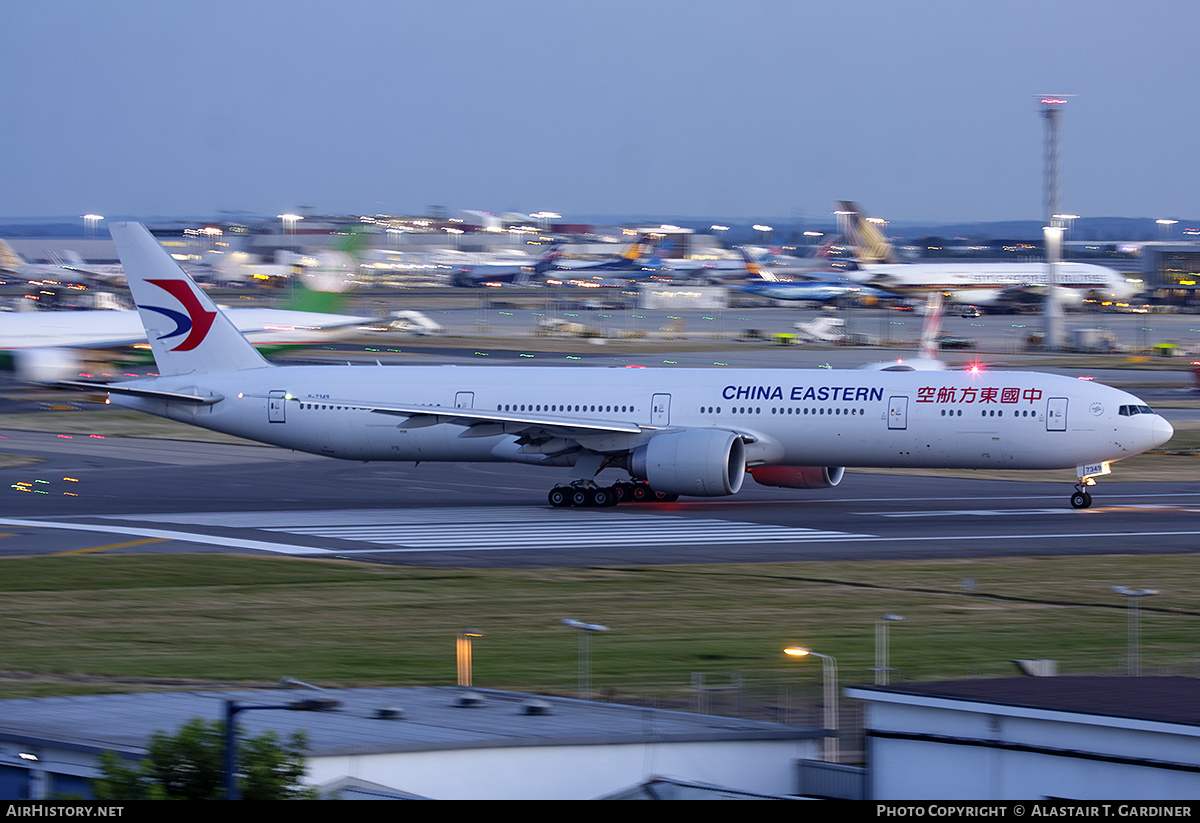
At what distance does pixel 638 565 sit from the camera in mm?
33781

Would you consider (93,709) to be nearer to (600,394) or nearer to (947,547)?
(947,547)

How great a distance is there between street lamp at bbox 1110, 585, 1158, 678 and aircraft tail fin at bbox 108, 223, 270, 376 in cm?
2965

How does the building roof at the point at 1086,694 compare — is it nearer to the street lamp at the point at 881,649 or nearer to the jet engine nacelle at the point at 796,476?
the street lamp at the point at 881,649

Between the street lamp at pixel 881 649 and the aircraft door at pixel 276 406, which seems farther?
the aircraft door at pixel 276 406

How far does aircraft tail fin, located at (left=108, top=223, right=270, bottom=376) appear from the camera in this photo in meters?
47.8

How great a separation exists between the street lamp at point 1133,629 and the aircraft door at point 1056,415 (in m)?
10.9

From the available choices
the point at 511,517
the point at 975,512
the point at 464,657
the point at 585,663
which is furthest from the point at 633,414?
the point at 464,657

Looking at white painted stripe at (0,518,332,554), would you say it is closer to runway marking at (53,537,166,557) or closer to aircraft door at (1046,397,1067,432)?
runway marking at (53,537,166,557)

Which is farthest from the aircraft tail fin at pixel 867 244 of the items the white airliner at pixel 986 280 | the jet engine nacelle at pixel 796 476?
the jet engine nacelle at pixel 796 476

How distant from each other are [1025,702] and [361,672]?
11469 mm

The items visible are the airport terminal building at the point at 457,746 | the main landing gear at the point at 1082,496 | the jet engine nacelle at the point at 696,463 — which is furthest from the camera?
the main landing gear at the point at 1082,496

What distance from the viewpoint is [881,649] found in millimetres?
24125

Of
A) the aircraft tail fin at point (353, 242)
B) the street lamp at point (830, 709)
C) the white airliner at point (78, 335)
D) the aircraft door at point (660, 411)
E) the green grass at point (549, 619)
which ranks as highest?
the aircraft tail fin at point (353, 242)

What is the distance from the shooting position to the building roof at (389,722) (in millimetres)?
15453
